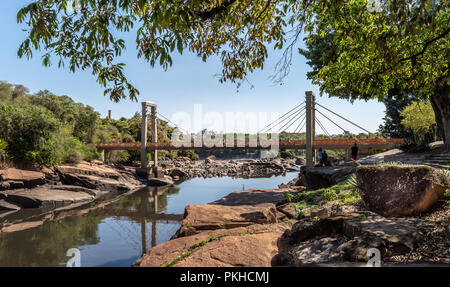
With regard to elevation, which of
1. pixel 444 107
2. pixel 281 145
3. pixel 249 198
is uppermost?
pixel 444 107

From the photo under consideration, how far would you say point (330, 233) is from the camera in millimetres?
3467

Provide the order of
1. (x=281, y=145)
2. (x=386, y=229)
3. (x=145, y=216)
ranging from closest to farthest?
Answer: (x=386, y=229) < (x=145, y=216) < (x=281, y=145)

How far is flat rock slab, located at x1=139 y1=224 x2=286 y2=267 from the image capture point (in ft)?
11.4

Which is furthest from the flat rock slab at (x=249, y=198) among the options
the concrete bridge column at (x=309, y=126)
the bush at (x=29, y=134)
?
the bush at (x=29, y=134)

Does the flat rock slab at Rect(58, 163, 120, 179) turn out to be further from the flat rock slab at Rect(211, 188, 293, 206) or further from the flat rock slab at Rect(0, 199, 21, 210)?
the flat rock slab at Rect(211, 188, 293, 206)

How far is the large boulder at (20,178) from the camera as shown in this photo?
526 inches

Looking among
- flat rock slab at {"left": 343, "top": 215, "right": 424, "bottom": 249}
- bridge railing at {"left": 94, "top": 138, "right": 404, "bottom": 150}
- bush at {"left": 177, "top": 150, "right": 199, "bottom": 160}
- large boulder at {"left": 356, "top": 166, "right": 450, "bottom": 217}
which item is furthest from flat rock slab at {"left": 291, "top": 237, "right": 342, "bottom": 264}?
bush at {"left": 177, "top": 150, "right": 199, "bottom": 160}

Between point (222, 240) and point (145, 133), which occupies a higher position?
point (145, 133)

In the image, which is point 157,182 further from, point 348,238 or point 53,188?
point 348,238

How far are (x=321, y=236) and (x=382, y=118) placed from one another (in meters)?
30.9

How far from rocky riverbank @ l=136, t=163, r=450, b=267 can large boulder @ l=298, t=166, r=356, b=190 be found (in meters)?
2.52

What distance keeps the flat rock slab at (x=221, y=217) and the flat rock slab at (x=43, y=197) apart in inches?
415

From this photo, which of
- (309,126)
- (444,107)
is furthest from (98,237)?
(444,107)

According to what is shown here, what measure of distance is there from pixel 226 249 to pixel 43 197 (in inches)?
509
